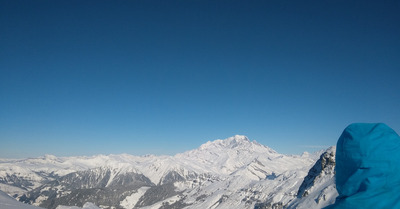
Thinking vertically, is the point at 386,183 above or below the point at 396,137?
below

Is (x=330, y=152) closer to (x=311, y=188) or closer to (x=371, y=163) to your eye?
(x=311, y=188)

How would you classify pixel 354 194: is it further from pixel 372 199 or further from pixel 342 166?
pixel 342 166

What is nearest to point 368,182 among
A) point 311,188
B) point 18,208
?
point 18,208

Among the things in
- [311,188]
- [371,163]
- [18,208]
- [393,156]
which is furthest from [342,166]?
[311,188]

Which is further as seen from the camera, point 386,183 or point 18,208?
point 18,208

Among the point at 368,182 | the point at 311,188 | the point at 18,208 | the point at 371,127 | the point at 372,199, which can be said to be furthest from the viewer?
the point at 311,188

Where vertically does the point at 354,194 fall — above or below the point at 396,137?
below

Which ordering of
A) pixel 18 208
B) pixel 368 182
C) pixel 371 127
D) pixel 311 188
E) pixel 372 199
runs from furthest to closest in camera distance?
pixel 311 188, pixel 18 208, pixel 371 127, pixel 368 182, pixel 372 199
